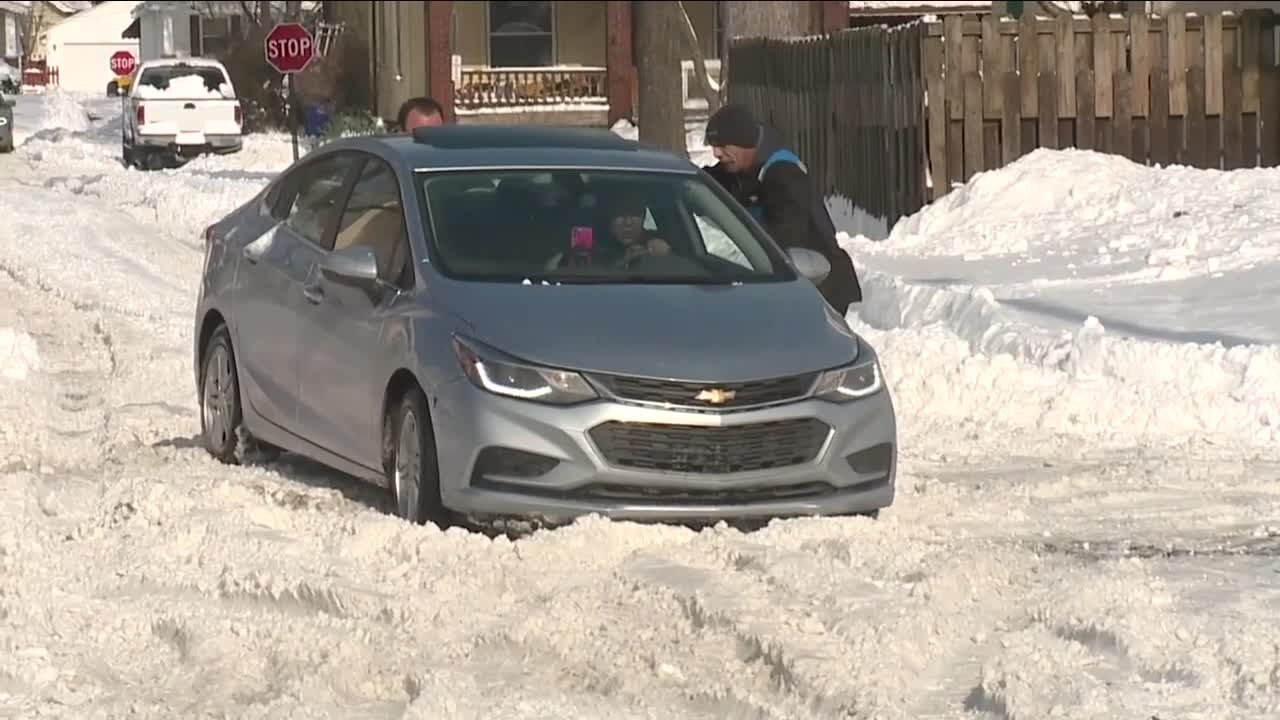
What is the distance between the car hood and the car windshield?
211 millimetres

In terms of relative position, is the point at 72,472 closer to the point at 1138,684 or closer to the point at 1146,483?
the point at 1146,483

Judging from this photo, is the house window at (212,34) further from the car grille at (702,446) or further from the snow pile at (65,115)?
the car grille at (702,446)

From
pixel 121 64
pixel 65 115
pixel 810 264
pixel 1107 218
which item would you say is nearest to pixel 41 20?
pixel 121 64

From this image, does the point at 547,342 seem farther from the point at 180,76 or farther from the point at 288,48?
the point at 180,76

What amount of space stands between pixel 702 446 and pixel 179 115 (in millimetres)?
34259

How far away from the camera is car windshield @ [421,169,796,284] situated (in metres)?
10.3

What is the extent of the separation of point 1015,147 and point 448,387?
1291 cm

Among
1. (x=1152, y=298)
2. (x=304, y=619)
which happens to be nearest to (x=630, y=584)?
(x=304, y=619)

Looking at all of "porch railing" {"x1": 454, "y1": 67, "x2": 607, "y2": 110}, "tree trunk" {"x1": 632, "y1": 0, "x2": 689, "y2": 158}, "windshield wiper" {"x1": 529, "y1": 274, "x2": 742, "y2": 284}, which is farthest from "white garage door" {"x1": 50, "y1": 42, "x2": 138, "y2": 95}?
"windshield wiper" {"x1": 529, "y1": 274, "x2": 742, "y2": 284}

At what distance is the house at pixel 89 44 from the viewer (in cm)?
10225

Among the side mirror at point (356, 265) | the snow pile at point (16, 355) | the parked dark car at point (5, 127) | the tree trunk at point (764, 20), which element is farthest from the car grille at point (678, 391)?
the parked dark car at point (5, 127)

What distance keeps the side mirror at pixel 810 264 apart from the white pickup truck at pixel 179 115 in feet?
106

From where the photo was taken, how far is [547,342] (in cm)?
950

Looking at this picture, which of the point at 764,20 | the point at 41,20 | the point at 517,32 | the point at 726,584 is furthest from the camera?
the point at 41,20
